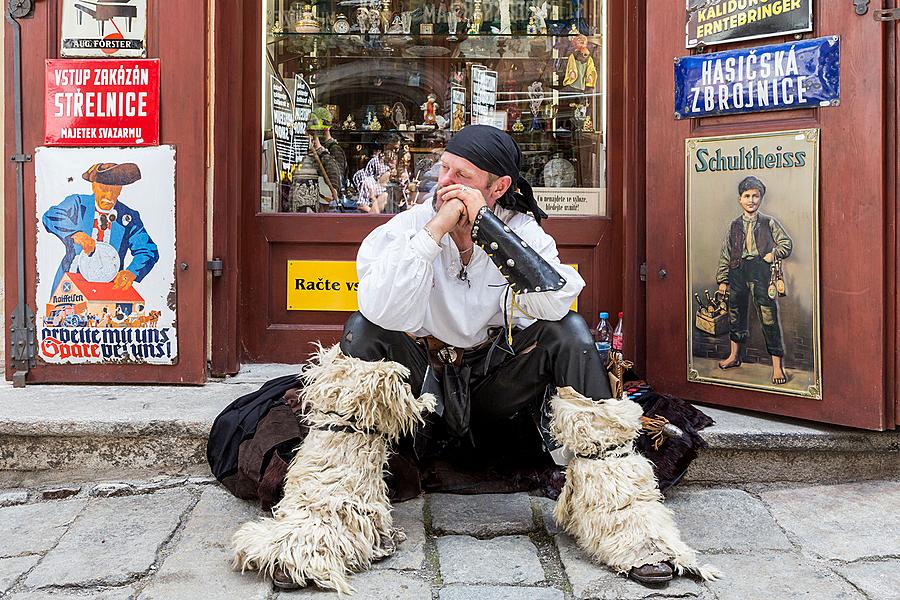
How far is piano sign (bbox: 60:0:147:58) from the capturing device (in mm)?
4152

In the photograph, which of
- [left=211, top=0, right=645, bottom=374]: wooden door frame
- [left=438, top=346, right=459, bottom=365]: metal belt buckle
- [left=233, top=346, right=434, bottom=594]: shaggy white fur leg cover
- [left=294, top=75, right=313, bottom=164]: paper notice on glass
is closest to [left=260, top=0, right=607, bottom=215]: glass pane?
[left=294, top=75, right=313, bottom=164]: paper notice on glass

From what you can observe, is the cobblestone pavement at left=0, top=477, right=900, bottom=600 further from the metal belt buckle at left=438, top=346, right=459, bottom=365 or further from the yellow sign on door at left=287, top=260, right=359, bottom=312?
the yellow sign on door at left=287, top=260, right=359, bottom=312

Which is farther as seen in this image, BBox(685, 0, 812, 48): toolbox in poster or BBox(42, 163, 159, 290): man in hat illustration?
BBox(42, 163, 159, 290): man in hat illustration

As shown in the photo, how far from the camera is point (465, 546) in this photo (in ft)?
9.75

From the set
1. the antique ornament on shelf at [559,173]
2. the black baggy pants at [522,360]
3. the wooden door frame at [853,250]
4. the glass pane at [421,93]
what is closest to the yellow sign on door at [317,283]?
the glass pane at [421,93]

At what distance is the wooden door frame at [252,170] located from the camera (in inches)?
175

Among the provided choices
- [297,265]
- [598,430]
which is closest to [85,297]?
[297,265]

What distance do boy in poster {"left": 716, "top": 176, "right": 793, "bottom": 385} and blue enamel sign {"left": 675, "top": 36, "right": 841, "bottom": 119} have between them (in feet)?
1.13

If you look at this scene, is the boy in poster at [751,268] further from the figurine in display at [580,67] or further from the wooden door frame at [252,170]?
the figurine in display at [580,67]

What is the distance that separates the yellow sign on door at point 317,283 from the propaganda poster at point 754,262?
0.90 metres

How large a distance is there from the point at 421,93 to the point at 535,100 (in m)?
0.64

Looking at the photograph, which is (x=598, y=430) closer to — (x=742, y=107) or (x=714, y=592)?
(x=714, y=592)

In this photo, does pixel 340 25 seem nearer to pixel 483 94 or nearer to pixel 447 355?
pixel 483 94

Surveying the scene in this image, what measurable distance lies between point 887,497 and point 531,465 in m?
1.37
